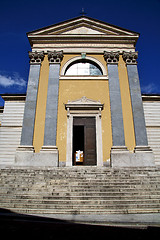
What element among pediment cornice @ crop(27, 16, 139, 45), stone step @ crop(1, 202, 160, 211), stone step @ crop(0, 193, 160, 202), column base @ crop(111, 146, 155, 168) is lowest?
stone step @ crop(1, 202, 160, 211)

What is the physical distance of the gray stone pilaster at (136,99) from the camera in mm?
10766

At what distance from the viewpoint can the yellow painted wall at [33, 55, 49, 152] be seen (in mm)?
10842

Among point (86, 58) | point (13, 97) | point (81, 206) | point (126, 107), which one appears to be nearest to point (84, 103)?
point (126, 107)

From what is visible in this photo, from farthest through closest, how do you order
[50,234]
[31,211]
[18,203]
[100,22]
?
[100,22]
[18,203]
[31,211]
[50,234]

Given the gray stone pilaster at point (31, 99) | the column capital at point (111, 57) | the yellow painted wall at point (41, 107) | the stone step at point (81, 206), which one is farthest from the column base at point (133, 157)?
the column capital at point (111, 57)

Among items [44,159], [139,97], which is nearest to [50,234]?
[44,159]

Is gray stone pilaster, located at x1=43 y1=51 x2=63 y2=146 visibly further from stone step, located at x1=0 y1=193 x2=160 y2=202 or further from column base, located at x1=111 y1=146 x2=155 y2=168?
stone step, located at x1=0 y1=193 x2=160 y2=202

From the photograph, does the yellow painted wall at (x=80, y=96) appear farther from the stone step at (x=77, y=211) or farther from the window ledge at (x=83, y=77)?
the stone step at (x=77, y=211)

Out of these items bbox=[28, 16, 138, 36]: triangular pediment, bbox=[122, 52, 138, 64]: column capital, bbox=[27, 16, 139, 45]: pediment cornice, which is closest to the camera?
bbox=[122, 52, 138, 64]: column capital

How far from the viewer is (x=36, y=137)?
429 inches

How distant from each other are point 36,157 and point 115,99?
6.74 m

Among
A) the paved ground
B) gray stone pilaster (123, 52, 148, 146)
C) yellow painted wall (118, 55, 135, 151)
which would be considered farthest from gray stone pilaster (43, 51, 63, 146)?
the paved ground

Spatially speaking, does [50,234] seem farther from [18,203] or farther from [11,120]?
[11,120]

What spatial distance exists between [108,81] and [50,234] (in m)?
11.1
